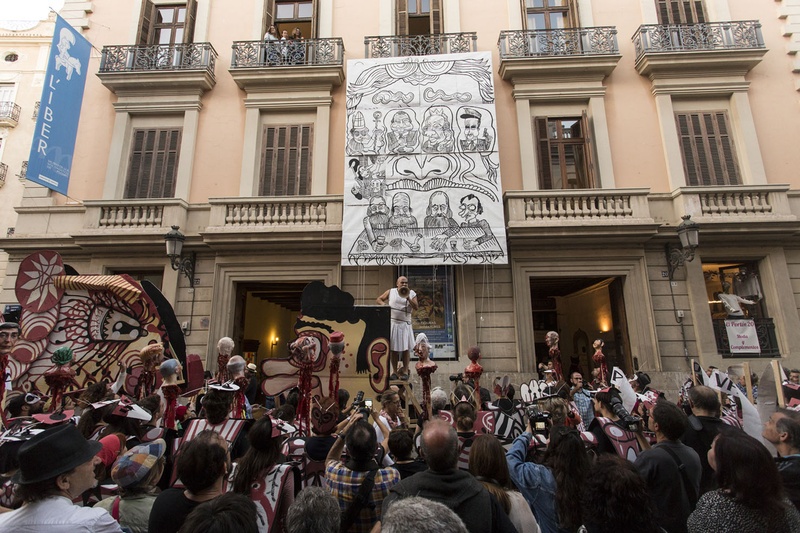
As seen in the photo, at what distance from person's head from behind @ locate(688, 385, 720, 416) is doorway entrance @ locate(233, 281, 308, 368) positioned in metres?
10.1

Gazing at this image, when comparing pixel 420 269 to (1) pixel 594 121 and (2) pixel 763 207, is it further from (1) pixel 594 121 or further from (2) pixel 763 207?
(2) pixel 763 207

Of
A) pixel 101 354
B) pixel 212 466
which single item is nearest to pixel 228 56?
pixel 101 354

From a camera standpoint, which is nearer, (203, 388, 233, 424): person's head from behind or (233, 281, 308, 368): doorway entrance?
(203, 388, 233, 424): person's head from behind

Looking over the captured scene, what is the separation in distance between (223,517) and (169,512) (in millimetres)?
742

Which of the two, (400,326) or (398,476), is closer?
(398,476)

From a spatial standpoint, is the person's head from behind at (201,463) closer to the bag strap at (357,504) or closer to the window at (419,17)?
the bag strap at (357,504)

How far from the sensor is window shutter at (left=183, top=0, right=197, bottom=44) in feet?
46.8

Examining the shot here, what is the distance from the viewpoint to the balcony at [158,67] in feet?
44.3

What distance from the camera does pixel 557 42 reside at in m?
13.5

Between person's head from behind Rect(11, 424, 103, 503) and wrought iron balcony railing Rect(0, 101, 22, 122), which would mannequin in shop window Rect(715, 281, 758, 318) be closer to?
person's head from behind Rect(11, 424, 103, 503)

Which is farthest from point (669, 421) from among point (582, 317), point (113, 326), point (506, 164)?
point (582, 317)

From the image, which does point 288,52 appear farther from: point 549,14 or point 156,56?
point 549,14

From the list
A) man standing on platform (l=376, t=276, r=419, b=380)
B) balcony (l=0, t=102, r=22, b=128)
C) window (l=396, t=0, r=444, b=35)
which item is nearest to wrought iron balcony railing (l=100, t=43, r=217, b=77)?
window (l=396, t=0, r=444, b=35)

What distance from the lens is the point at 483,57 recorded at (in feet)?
42.0
